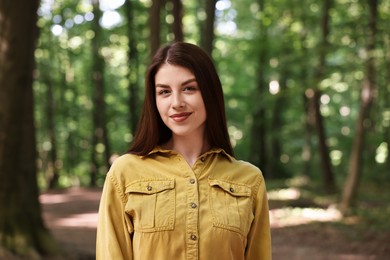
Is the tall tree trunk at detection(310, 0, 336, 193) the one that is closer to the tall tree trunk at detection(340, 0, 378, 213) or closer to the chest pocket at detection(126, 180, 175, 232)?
the tall tree trunk at detection(340, 0, 378, 213)

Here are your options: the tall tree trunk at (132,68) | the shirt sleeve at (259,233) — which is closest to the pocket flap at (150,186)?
the shirt sleeve at (259,233)

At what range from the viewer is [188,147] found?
228 cm

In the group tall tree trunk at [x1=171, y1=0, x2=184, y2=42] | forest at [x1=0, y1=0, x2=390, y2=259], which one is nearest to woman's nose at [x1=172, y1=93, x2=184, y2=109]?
forest at [x1=0, y1=0, x2=390, y2=259]

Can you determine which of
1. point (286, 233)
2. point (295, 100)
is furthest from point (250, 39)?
point (286, 233)

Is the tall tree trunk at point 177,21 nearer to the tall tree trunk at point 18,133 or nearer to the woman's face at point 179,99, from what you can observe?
the tall tree trunk at point 18,133

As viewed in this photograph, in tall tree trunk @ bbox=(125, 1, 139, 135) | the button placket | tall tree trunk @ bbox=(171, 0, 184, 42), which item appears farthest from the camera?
tall tree trunk @ bbox=(125, 1, 139, 135)

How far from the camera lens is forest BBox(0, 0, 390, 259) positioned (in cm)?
805

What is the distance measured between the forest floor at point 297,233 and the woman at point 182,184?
6.41m

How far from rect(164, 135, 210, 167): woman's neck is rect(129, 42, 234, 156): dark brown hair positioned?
0.05 meters

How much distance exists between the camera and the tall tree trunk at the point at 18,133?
7777 mm

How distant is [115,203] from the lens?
6.91 feet

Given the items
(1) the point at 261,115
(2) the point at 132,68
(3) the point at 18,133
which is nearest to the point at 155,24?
(3) the point at 18,133

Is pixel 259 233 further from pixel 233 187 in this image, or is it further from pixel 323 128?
pixel 323 128

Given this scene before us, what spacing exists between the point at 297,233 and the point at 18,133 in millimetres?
7001
